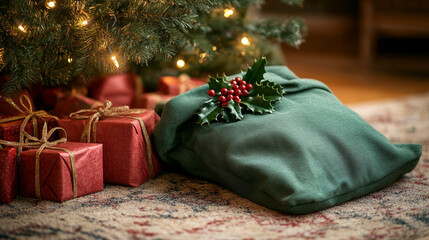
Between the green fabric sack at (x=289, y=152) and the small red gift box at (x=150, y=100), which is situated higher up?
the small red gift box at (x=150, y=100)

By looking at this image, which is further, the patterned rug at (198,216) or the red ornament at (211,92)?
the red ornament at (211,92)

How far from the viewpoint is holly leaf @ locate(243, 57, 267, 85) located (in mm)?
1215

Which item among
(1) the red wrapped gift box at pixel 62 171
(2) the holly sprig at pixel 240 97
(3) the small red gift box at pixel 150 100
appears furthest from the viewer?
(3) the small red gift box at pixel 150 100

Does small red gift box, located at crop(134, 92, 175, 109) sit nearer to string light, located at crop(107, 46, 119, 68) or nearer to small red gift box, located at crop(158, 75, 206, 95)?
small red gift box, located at crop(158, 75, 206, 95)

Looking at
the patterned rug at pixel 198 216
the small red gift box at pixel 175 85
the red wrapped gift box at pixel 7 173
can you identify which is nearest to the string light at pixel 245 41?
the small red gift box at pixel 175 85

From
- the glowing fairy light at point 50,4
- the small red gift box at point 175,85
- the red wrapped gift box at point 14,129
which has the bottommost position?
the red wrapped gift box at point 14,129

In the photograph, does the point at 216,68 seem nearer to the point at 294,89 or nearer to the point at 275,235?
the point at 294,89

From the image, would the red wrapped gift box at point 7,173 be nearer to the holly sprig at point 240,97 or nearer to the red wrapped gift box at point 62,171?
the red wrapped gift box at point 62,171

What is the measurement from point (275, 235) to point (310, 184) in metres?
0.16

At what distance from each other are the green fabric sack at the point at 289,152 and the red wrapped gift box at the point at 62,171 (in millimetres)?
179

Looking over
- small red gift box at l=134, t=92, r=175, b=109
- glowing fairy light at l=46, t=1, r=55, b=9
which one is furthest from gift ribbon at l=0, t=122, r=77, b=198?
small red gift box at l=134, t=92, r=175, b=109

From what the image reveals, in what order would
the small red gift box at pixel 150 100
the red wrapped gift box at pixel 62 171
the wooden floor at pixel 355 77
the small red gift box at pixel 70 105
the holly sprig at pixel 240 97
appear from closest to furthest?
the red wrapped gift box at pixel 62 171
the holly sprig at pixel 240 97
the small red gift box at pixel 70 105
the small red gift box at pixel 150 100
the wooden floor at pixel 355 77

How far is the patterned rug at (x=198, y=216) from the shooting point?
2.97ft

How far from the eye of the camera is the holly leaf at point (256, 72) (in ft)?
3.99
